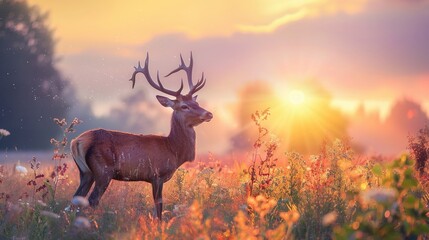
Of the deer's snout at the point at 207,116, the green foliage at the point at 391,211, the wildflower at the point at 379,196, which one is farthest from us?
the deer's snout at the point at 207,116

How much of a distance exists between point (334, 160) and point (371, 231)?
12.8 ft

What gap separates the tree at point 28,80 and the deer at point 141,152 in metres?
20.8

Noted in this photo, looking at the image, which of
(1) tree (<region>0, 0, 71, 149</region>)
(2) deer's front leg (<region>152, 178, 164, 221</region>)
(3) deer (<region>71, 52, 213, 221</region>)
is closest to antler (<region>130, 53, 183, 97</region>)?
(3) deer (<region>71, 52, 213, 221</region>)

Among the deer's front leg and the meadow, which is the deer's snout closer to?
the meadow

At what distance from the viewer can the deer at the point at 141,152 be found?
8336 millimetres

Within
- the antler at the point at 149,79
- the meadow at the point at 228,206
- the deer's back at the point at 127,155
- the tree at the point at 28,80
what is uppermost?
the tree at the point at 28,80

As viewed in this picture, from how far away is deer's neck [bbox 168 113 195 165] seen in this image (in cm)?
925

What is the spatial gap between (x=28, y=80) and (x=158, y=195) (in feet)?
78.4

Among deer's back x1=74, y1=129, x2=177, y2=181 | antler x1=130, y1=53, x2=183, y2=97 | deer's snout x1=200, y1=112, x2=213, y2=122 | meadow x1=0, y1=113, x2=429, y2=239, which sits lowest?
meadow x1=0, y1=113, x2=429, y2=239

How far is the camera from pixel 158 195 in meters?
8.52

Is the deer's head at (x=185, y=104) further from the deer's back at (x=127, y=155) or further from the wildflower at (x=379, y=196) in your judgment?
the wildflower at (x=379, y=196)

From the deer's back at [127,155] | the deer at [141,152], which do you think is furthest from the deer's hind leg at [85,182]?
the deer's back at [127,155]

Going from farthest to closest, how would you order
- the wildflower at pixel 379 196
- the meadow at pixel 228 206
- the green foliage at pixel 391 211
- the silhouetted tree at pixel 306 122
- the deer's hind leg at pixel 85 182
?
the silhouetted tree at pixel 306 122 → the deer's hind leg at pixel 85 182 → the meadow at pixel 228 206 → the green foliage at pixel 391 211 → the wildflower at pixel 379 196

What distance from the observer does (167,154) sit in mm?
8984
